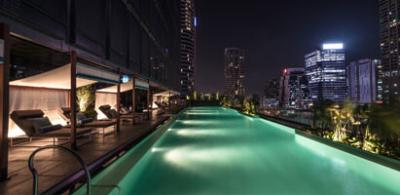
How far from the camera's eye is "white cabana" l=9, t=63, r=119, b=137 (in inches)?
277

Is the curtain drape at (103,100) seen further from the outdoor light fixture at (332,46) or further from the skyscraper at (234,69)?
the skyscraper at (234,69)

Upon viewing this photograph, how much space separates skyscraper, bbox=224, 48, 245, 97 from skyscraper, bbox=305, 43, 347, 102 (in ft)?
142

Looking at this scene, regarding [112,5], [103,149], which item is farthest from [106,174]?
[112,5]

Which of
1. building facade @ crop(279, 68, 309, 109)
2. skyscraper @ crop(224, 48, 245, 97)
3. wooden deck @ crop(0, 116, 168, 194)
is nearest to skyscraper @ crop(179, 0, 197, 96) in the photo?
building facade @ crop(279, 68, 309, 109)

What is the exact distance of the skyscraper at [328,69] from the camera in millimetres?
83175

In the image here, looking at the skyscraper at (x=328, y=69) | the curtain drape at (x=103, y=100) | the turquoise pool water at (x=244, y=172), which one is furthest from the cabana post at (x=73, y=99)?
the skyscraper at (x=328, y=69)

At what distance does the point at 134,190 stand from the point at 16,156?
2.22 metres

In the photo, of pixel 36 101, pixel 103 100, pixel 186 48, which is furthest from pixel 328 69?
pixel 36 101

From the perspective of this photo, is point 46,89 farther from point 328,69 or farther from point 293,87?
point 293,87

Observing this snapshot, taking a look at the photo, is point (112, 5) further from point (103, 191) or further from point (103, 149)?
point (103, 191)

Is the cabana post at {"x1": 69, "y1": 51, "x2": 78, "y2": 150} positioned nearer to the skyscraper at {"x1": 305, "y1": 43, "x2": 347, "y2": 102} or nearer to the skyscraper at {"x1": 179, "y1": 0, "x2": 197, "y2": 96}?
the skyscraper at {"x1": 179, "y1": 0, "x2": 197, "y2": 96}

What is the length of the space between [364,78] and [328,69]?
14.4 metres

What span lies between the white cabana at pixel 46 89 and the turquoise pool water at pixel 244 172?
6.23ft

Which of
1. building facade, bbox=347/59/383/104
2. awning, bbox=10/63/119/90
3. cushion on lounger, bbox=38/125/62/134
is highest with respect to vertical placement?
building facade, bbox=347/59/383/104
